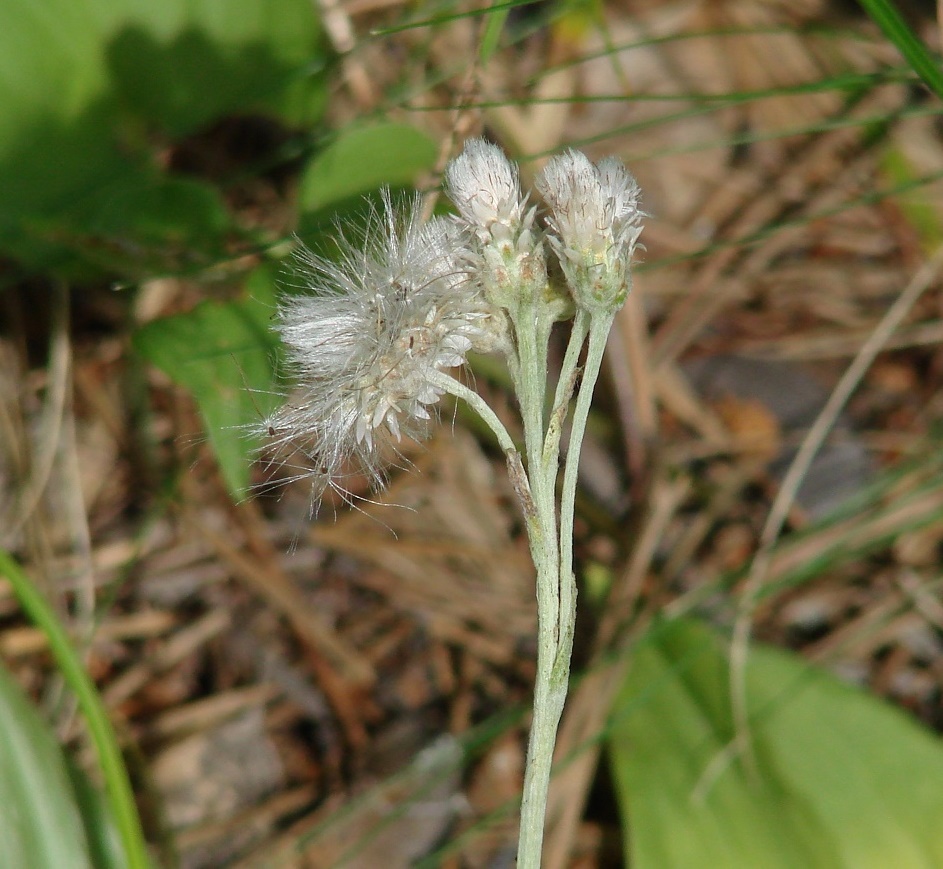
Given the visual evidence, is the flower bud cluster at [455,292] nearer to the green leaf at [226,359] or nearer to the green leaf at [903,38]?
the green leaf at [226,359]

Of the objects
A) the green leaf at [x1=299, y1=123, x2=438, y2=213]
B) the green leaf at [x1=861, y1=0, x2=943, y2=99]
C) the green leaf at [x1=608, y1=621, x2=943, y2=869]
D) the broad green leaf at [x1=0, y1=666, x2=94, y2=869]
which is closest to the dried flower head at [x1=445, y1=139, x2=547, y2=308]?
the green leaf at [x1=861, y1=0, x2=943, y2=99]

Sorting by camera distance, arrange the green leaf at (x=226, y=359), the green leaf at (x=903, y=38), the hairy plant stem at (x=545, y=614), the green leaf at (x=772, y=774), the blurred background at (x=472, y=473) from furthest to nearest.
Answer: the blurred background at (x=472, y=473) < the green leaf at (x=772, y=774) < the green leaf at (x=226, y=359) < the green leaf at (x=903, y=38) < the hairy plant stem at (x=545, y=614)

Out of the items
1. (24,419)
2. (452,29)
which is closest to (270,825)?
(24,419)

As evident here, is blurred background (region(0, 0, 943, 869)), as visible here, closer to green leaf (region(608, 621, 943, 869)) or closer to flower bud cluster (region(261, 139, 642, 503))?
green leaf (region(608, 621, 943, 869))

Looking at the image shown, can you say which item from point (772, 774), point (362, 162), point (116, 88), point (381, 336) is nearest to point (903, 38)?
point (381, 336)

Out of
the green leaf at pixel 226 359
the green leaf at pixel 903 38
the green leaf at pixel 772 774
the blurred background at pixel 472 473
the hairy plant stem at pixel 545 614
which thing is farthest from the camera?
the blurred background at pixel 472 473

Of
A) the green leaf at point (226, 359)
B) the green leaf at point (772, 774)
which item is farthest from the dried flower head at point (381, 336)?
the green leaf at point (772, 774)

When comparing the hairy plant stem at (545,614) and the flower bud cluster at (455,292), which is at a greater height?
the flower bud cluster at (455,292)

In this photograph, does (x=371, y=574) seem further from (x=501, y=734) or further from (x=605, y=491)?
(x=605, y=491)
